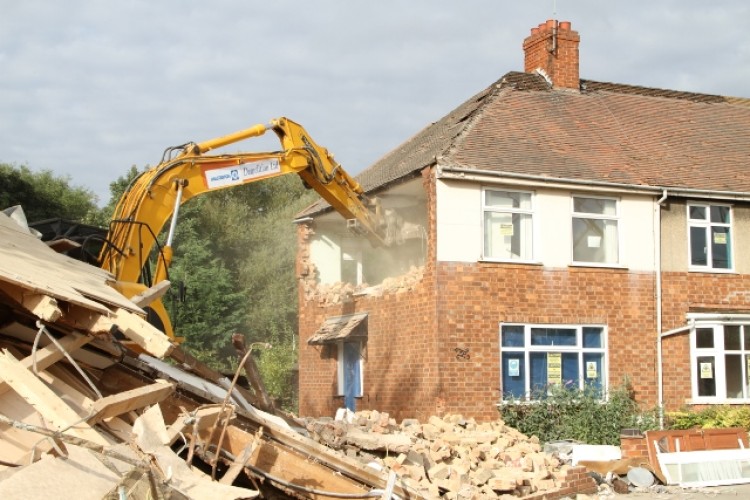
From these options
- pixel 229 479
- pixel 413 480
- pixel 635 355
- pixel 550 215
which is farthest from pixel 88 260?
pixel 635 355

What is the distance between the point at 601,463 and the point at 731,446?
238 cm

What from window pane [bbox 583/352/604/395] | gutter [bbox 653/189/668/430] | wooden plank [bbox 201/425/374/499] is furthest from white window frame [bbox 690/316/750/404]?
wooden plank [bbox 201/425/374/499]

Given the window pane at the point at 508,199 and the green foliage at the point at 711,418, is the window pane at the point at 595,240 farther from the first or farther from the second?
the green foliage at the point at 711,418

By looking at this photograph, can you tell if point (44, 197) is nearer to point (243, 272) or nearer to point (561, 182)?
point (243, 272)

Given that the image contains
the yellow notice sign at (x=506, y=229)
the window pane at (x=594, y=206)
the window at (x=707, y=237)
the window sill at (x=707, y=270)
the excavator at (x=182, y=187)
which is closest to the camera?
the excavator at (x=182, y=187)

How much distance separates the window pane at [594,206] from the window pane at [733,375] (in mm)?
3785

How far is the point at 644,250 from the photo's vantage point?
2081cm

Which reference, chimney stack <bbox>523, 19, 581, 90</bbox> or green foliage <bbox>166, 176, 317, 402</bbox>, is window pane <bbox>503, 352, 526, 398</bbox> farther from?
green foliage <bbox>166, 176, 317, 402</bbox>

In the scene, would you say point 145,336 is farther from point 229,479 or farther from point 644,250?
point 644,250

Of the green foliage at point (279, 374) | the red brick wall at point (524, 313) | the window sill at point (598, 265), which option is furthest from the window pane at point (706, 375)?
the green foliage at point (279, 374)

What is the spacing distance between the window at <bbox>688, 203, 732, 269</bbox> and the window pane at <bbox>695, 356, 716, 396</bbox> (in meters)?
1.92

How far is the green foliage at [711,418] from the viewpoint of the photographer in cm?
1923

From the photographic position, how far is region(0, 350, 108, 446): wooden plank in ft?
23.2

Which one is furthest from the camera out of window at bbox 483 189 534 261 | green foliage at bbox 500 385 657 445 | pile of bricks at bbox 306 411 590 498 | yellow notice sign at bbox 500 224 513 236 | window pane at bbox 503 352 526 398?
yellow notice sign at bbox 500 224 513 236
